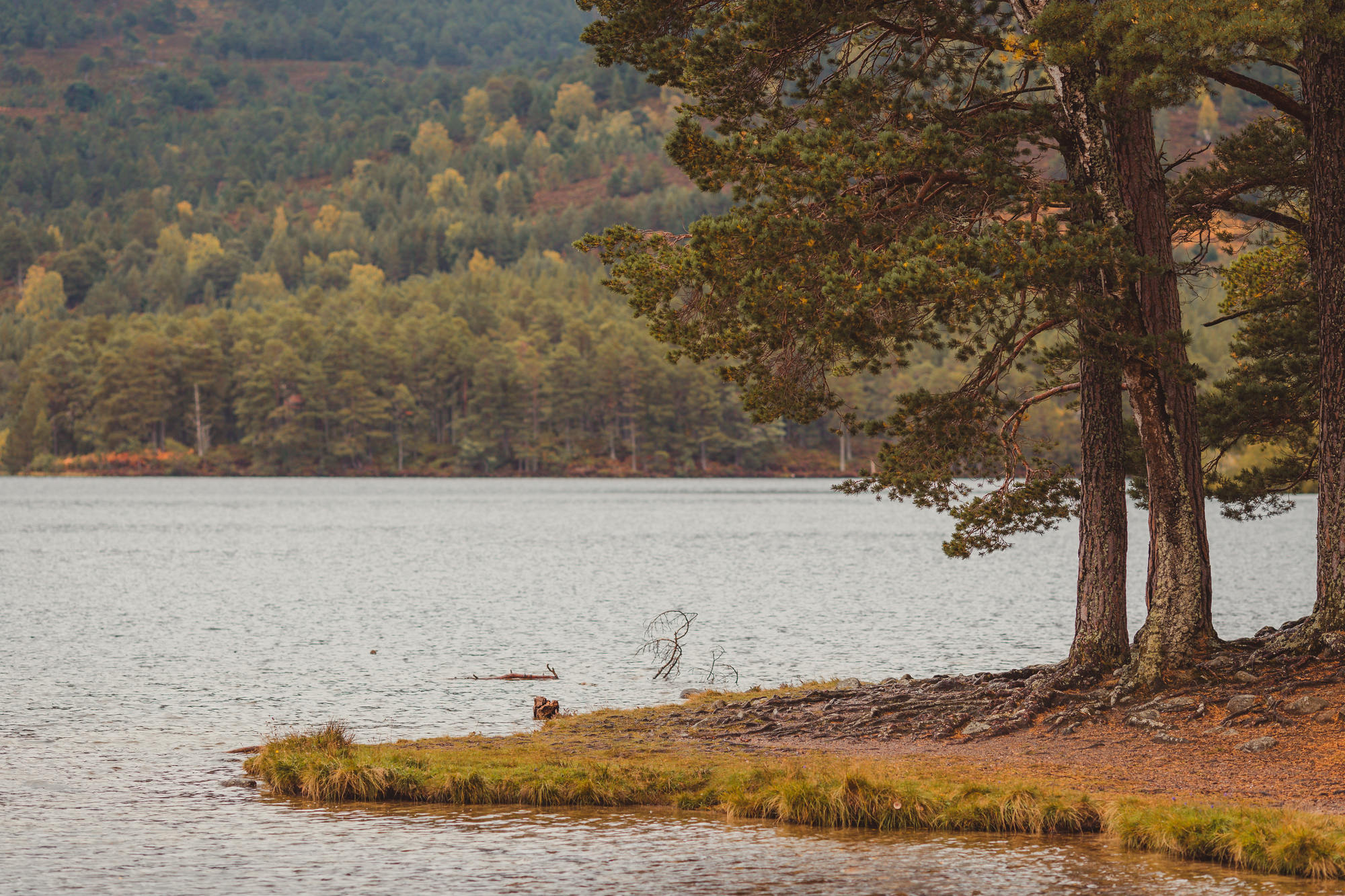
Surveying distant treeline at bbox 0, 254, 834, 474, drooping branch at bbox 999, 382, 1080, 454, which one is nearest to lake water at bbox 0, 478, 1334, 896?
drooping branch at bbox 999, 382, 1080, 454

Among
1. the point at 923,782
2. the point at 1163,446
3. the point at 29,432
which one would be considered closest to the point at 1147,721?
the point at 923,782

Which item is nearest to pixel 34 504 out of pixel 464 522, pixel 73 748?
pixel 464 522

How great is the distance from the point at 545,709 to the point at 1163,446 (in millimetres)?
11154

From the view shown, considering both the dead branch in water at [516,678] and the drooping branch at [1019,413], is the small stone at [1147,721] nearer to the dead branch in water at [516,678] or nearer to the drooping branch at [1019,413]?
the drooping branch at [1019,413]

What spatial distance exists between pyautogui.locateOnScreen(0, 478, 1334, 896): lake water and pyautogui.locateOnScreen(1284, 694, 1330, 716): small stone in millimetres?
3909

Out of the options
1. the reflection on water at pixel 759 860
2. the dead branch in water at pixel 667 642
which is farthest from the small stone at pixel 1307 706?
the dead branch in water at pixel 667 642

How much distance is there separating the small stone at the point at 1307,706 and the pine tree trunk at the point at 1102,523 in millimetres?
2831

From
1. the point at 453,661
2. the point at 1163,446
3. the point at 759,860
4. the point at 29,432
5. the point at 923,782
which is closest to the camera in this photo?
the point at 759,860

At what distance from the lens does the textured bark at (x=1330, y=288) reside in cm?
1819

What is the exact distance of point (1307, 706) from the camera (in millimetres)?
17281

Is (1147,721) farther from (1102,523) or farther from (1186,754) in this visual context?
(1102,523)

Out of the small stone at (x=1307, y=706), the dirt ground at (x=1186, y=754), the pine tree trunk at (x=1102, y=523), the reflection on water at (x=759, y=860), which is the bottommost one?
the reflection on water at (x=759, y=860)

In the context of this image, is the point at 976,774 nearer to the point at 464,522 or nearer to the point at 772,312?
the point at 772,312

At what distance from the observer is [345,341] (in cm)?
19588
